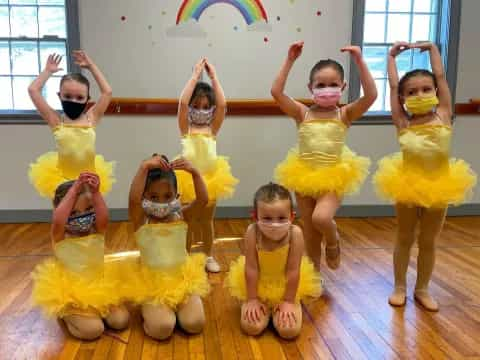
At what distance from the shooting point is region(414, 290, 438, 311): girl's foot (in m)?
2.44

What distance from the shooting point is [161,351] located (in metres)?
2.00

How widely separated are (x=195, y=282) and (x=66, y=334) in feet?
2.13

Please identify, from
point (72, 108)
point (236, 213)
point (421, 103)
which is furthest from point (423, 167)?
point (236, 213)

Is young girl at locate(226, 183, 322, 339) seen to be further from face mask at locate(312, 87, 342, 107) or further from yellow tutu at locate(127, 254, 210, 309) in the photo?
face mask at locate(312, 87, 342, 107)

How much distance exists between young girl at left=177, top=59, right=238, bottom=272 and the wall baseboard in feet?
4.91

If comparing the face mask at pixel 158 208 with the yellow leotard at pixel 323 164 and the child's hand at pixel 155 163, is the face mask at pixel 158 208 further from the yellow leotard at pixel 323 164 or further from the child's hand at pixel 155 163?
the yellow leotard at pixel 323 164

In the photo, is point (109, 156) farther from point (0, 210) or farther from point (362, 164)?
point (362, 164)

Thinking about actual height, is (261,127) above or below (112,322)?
above

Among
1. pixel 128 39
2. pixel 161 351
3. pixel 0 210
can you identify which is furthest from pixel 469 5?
pixel 0 210

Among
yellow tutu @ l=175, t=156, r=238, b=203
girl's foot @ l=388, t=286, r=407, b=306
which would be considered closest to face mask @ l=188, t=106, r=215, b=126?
yellow tutu @ l=175, t=156, r=238, b=203

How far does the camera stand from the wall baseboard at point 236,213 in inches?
169

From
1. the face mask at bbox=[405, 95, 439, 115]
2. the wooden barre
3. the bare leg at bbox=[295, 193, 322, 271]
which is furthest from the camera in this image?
the wooden barre

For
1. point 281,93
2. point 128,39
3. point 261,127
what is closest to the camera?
point 281,93

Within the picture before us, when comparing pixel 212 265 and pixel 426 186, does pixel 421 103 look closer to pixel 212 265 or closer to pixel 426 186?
pixel 426 186
